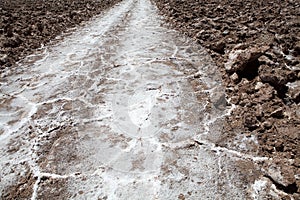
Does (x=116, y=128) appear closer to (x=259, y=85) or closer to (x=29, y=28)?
(x=259, y=85)

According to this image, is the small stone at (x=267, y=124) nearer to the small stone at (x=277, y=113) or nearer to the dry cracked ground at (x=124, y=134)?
the small stone at (x=277, y=113)

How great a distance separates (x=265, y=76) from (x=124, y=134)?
2.95m

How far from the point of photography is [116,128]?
16.6 feet

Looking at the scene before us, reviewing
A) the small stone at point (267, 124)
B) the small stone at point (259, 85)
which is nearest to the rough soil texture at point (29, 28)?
the small stone at point (259, 85)

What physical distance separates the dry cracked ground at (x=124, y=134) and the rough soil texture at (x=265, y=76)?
153mm

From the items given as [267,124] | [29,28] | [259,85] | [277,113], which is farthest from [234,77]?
[29,28]

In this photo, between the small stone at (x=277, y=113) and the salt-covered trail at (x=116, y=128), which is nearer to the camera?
the salt-covered trail at (x=116, y=128)

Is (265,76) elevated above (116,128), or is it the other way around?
(265,76)

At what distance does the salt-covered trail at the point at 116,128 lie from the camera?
12.7 feet

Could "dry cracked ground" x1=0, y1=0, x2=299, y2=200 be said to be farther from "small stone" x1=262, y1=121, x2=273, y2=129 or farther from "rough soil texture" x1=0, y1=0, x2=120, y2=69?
"rough soil texture" x1=0, y1=0, x2=120, y2=69

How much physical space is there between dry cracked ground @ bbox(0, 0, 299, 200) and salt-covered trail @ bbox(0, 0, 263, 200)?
17mm

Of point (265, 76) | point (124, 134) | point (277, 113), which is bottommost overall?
point (124, 134)

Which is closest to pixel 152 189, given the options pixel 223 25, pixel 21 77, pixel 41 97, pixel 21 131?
pixel 21 131

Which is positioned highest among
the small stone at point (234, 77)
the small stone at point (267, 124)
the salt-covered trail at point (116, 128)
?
the small stone at point (267, 124)
